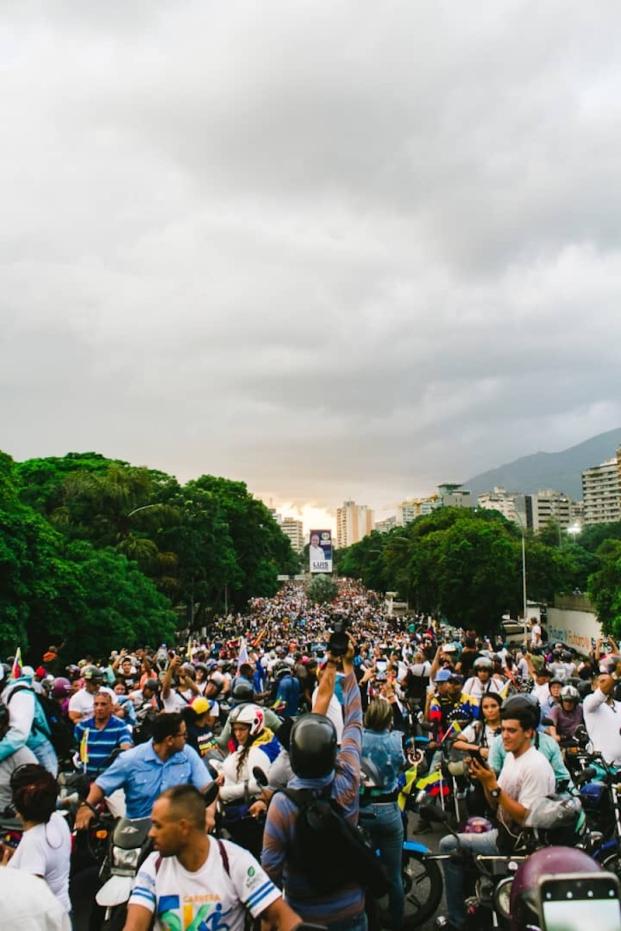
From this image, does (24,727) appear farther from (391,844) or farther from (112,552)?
(112,552)

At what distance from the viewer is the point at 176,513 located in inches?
1773

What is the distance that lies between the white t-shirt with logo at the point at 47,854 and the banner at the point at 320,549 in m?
89.9

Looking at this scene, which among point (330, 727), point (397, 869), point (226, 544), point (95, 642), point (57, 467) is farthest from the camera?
point (57, 467)

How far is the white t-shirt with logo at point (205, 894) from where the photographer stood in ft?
9.56

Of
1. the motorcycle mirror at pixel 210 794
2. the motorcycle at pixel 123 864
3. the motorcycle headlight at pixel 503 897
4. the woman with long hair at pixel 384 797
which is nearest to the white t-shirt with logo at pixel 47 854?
the motorcycle at pixel 123 864

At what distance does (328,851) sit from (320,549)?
305 feet

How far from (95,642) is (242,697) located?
858 inches

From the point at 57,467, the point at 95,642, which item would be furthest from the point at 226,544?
the point at 95,642

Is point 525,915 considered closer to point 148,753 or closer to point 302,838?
point 302,838

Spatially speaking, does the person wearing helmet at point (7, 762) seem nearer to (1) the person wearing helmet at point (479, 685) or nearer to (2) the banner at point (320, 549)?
(1) the person wearing helmet at point (479, 685)

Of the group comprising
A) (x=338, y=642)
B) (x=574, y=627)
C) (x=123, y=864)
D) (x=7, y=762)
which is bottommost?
(x=574, y=627)

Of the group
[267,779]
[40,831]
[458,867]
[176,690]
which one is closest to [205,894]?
[40,831]

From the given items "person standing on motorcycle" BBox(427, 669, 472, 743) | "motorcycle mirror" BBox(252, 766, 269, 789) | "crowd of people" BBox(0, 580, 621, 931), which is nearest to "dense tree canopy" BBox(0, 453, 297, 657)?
"crowd of people" BBox(0, 580, 621, 931)

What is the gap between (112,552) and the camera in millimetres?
33250
